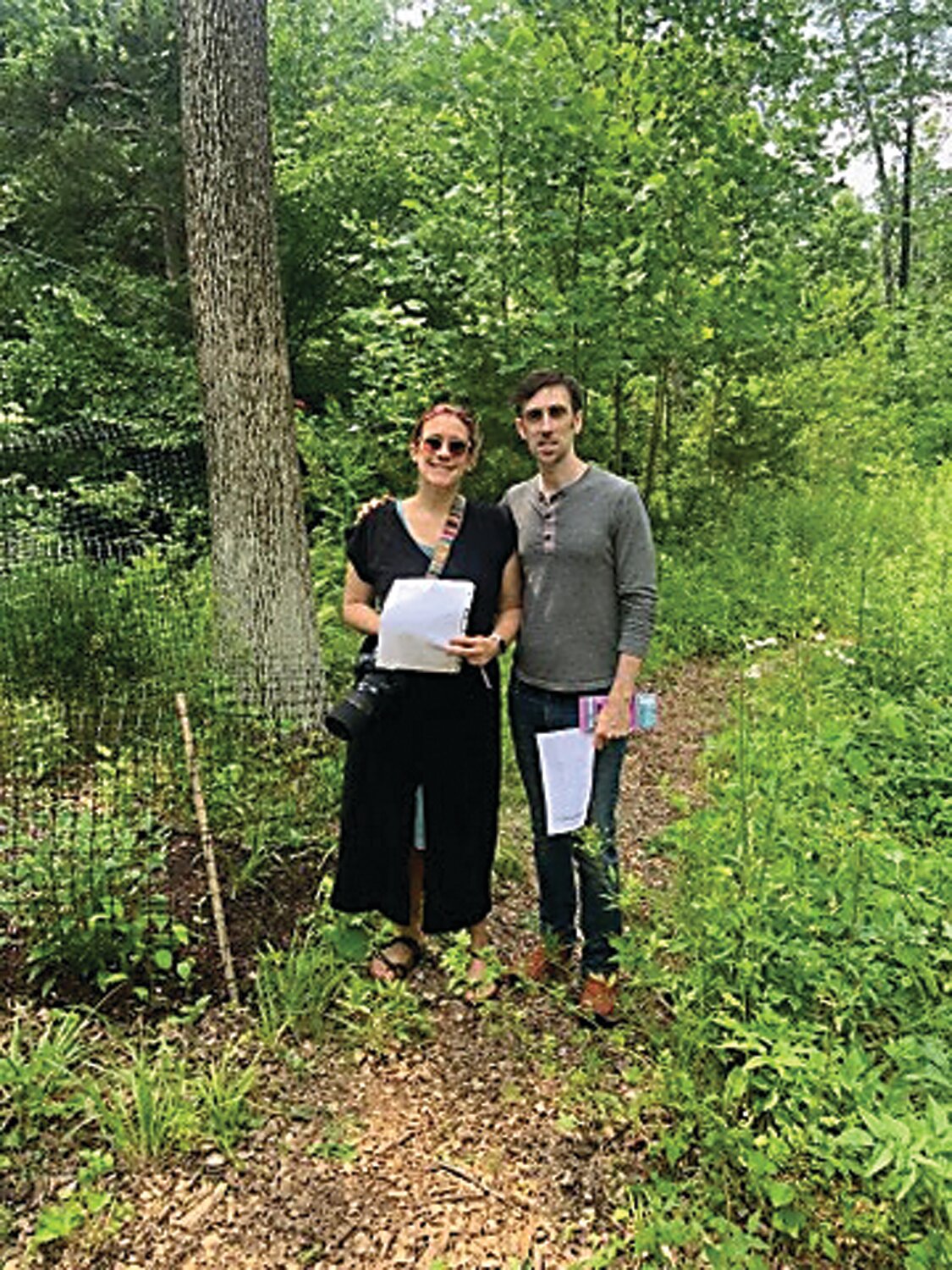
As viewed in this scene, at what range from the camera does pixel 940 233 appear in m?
19.8

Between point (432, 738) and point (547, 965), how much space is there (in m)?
0.80

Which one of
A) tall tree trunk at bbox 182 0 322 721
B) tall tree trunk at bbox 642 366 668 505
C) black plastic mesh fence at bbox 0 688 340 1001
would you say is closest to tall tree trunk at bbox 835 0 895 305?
tall tree trunk at bbox 642 366 668 505

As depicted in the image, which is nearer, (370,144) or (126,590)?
(126,590)

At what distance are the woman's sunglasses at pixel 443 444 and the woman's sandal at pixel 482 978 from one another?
1.44m

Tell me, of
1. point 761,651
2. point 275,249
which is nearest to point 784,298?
point 761,651

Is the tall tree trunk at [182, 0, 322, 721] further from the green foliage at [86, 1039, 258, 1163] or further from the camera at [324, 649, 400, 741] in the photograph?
the green foliage at [86, 1039, 258, 1163]

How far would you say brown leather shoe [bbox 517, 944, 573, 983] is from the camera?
9.20 ft

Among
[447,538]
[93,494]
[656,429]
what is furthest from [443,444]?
[656,429]

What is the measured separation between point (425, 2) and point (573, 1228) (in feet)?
30.2

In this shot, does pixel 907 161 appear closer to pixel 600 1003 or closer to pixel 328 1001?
pixel 600 1003

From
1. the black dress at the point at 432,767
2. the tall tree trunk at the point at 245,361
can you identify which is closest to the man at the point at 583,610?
the black dress at the point at 432,767

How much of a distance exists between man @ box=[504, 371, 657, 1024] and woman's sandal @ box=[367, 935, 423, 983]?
1.81 ft

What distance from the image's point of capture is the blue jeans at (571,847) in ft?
8.29

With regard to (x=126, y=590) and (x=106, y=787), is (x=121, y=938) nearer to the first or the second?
(x=106, y=787)
